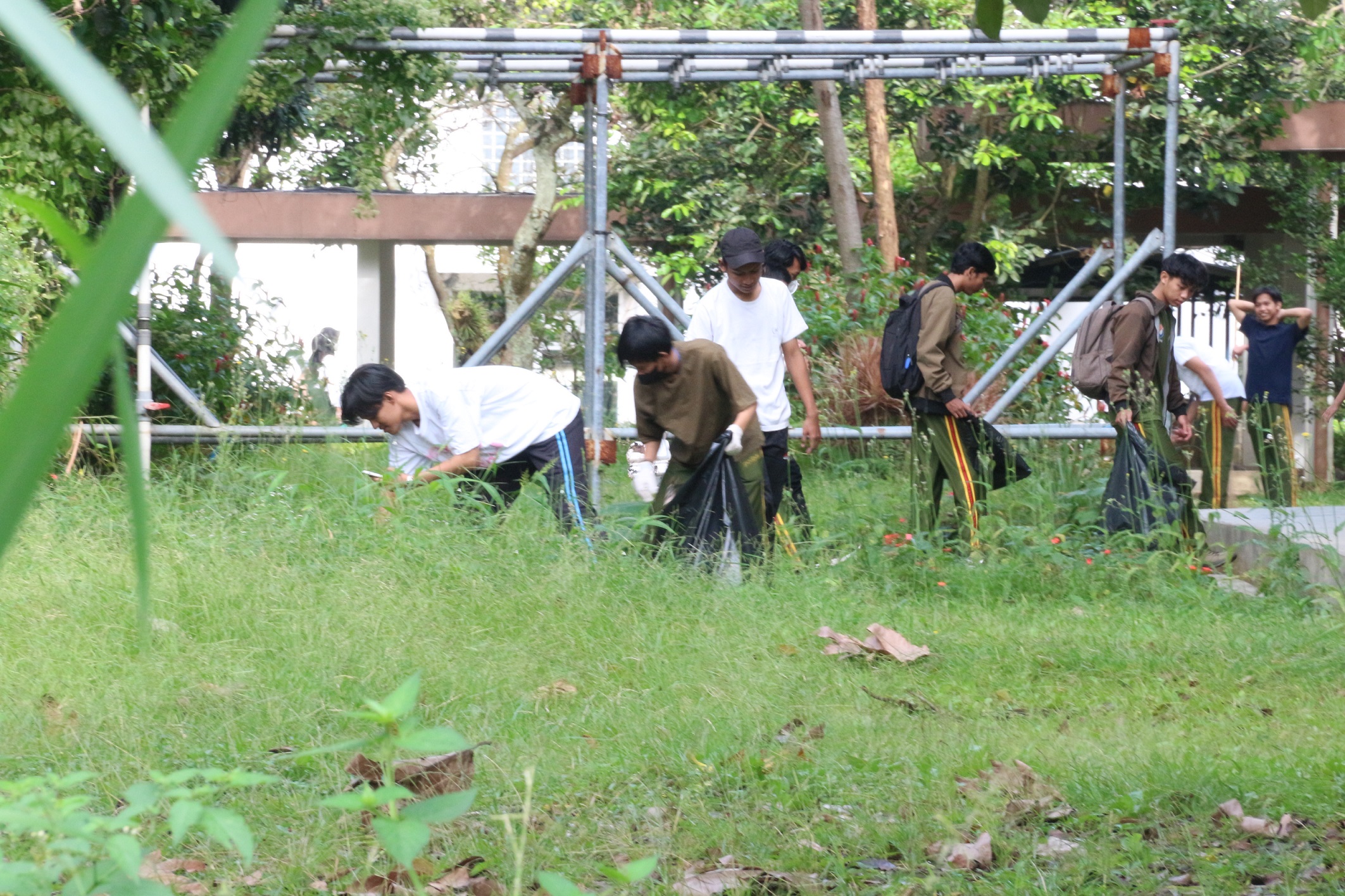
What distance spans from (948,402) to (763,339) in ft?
3.02

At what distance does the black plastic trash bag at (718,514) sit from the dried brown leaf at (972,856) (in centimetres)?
291

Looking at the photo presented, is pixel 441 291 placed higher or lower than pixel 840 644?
higher

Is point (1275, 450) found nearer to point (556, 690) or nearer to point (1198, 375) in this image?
point (1198, 375)

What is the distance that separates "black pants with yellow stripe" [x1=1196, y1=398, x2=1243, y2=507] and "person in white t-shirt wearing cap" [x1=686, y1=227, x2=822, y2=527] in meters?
2.89

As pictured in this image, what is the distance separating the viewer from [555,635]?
4.43 meters

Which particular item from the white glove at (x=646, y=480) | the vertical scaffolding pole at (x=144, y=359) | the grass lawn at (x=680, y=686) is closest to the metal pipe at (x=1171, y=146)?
the grass lawn at (x=680, y=686)

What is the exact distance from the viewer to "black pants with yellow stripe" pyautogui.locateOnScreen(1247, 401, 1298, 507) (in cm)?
646

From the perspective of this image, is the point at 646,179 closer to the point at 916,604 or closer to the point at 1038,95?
the point at 1038,95

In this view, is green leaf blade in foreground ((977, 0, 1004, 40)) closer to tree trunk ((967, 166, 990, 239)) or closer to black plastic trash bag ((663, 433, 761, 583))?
black plastic trash bag ((663, 433, 761, 583))

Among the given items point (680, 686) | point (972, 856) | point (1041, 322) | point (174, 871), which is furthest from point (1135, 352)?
point (174, 871)

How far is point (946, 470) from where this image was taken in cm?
667

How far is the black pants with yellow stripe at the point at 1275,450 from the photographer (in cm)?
646

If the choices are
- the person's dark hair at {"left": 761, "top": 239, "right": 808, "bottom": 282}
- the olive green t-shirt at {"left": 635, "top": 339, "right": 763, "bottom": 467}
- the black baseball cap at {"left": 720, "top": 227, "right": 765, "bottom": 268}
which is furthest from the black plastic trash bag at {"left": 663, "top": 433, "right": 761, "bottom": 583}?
Answer: the person's dark hair at {"left": 761, "top": 239, "right": 808, "bottom": 282}

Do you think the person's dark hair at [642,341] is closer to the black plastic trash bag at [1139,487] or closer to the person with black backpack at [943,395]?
the person with black backpack at [943,395]
